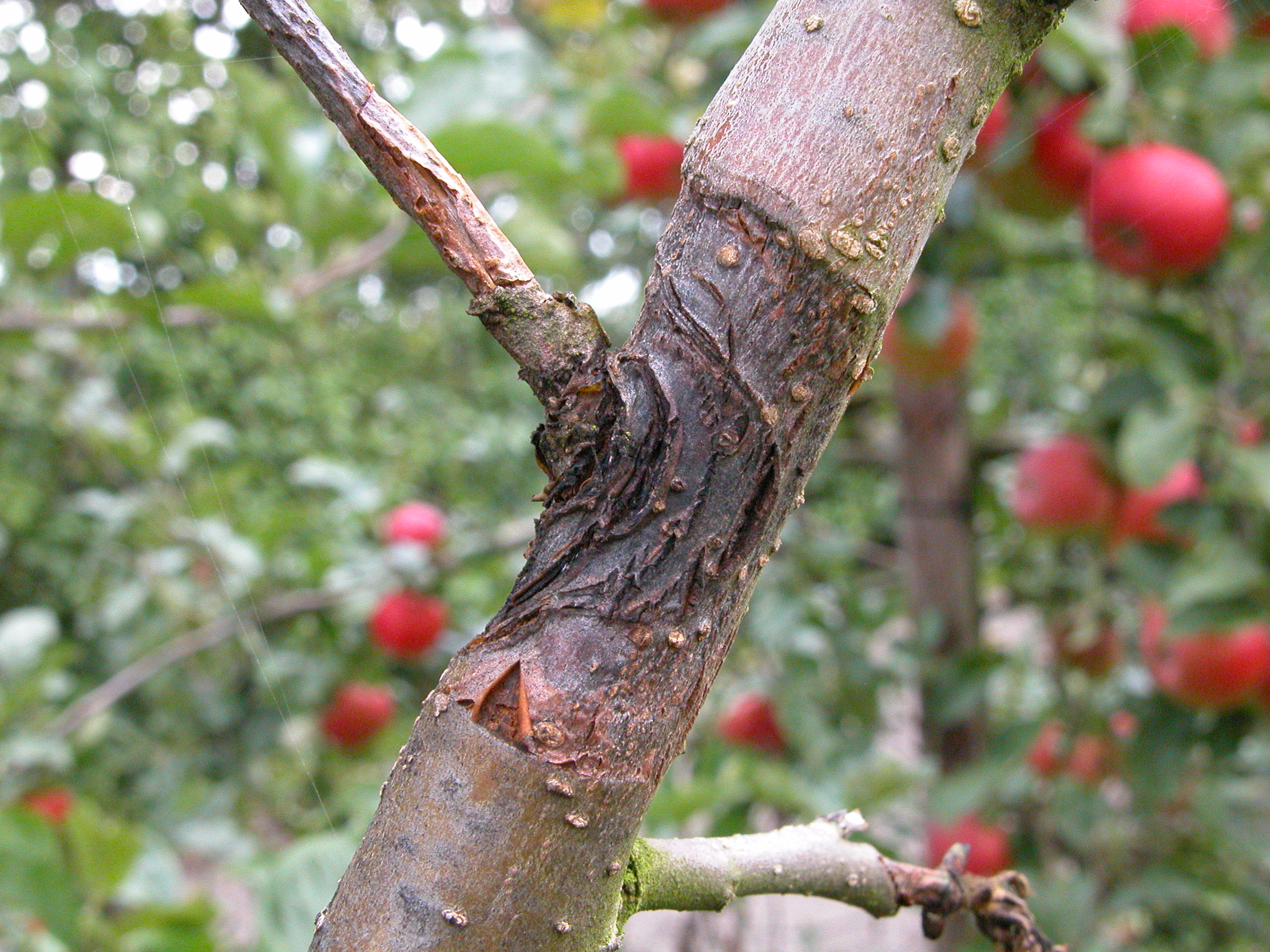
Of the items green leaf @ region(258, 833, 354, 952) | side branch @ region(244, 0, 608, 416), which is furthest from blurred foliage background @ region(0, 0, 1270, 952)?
side branch @ region(244, 0, 608, 416)

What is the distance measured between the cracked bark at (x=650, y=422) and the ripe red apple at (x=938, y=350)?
0.57 m

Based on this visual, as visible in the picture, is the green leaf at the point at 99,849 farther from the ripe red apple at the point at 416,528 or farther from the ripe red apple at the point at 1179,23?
the ripe red apple at the point at 1179,23

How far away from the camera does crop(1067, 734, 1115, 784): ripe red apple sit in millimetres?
775

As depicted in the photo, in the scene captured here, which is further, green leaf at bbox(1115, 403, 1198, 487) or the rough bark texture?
the rough bark texture

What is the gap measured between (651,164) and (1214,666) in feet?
1.79

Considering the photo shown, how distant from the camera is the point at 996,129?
666 millimetres

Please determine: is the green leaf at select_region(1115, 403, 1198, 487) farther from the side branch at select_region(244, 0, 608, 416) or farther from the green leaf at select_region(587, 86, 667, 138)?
the side branch at select_region(244, 0, 608, 416)

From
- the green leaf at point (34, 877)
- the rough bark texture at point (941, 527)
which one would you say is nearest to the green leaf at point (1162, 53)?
the rough bark texture at point (941, 527)

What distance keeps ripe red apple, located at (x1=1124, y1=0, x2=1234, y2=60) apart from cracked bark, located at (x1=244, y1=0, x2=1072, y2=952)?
1.23 feet

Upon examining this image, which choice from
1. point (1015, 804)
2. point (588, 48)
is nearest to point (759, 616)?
point (1015, 804)

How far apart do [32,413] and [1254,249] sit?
141cm

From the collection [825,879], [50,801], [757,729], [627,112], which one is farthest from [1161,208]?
[50,801]

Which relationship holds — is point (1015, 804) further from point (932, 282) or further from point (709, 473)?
point (709, 473)

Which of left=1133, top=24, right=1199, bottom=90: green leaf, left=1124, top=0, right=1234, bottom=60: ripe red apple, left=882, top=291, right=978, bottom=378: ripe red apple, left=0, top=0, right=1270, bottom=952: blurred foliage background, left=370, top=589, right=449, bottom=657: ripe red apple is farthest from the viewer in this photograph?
left=370, top=589, right=449, bottom=657: ripe red apple
